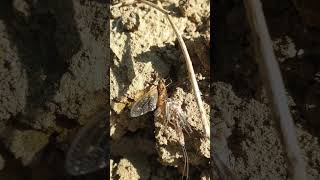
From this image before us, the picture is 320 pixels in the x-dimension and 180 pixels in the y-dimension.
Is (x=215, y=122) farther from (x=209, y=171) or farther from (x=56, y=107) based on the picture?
(x=56, y=107)

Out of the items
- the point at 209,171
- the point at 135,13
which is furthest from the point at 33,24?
the point at 209,171

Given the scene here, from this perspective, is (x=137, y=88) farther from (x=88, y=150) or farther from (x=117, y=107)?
(x=88, y=150)

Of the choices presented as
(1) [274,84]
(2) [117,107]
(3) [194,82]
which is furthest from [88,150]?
(1) [274,84]

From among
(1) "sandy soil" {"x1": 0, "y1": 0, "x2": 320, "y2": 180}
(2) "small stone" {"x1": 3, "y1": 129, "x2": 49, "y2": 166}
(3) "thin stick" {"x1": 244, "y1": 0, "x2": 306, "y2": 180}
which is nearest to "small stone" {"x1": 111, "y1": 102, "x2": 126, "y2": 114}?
(1) "sandy soil" {"x1": 0, "y1": 0, "x2": 320, "y2": 180}

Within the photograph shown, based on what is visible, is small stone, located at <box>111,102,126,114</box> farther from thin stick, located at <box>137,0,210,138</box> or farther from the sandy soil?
thin stick, located at <box>137,0,210,138</box>

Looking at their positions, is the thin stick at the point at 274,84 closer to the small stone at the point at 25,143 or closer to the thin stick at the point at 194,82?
the thin stick at the point at 194,82

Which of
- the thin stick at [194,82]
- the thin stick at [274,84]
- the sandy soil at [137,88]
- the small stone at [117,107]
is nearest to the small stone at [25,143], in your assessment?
the sandy soil at [137,88]
